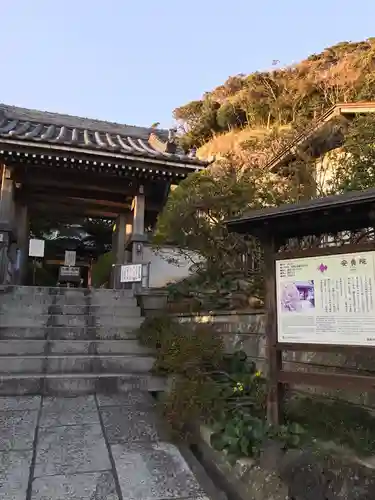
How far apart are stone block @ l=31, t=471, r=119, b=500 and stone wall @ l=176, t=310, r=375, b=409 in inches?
77.7

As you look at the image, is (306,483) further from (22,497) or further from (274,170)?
(274,170)

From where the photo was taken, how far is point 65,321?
654cm

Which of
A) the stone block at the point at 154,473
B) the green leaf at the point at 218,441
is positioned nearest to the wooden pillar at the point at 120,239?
the stone block at the point at 154,473

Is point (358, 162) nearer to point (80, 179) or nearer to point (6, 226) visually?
point (80, 179)

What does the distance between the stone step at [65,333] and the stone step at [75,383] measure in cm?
117

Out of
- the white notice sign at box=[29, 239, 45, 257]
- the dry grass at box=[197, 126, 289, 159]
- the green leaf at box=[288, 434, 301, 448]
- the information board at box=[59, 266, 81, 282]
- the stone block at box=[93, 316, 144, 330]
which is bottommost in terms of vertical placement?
the green leaf at box=[288, 434, 301, 448]

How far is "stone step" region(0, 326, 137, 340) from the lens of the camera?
5.99 m

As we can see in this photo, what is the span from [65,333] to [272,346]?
388 cm

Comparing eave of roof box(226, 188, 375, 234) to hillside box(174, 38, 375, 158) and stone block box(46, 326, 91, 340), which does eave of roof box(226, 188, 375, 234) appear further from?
hillside box(174, 38, 375, 158)

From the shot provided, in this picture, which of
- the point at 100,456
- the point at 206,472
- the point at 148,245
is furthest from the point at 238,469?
the point at 148,245

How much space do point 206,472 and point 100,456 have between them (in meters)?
0.92

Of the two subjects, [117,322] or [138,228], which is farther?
[138,228]

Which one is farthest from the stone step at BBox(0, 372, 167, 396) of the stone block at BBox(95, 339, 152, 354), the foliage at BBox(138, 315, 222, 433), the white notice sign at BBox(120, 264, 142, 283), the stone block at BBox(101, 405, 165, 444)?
the white notice sign at BBox(120, 264, 142, 283)

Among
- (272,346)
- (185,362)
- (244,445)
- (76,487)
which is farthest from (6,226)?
(244,445)
